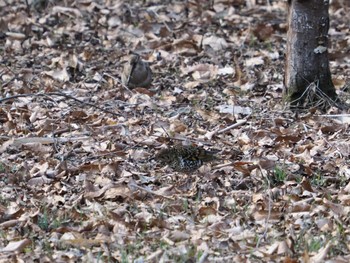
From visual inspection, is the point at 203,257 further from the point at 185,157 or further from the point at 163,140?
the point at 163,140

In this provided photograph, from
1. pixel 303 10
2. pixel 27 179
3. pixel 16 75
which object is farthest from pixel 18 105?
pixel 303 10

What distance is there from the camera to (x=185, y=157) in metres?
5.73

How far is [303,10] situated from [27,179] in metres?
2.65

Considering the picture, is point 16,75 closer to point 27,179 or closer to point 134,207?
point 27,179

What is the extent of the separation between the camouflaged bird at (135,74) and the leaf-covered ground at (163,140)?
11cm

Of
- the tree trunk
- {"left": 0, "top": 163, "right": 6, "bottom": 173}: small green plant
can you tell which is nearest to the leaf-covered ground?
{"left": 0, "top": 163, "right": 6, "bottom": 173}: small green plant

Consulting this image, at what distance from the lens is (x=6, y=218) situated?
4.85 metres

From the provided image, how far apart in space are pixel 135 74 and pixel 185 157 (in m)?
1.84

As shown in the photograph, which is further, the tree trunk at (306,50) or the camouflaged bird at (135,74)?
the camouflaged bird at (135,74)

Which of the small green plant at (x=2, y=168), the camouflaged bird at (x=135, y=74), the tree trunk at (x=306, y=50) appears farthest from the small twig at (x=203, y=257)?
the camouflaged bird at (x=135, y=74)

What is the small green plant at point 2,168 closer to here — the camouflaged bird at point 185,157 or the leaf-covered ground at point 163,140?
the leaf-covered ground at point 163,140

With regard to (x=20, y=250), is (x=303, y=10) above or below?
above

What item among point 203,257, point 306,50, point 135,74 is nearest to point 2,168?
point 203,257

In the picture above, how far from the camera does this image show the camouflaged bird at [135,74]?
735 centimetres
